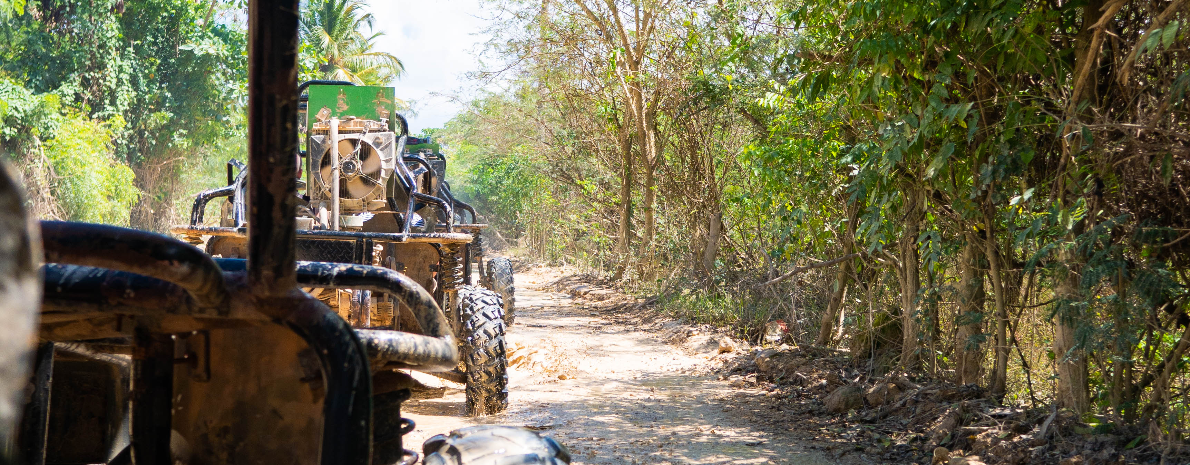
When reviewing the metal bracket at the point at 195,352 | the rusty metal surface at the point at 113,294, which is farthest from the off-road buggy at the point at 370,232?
the rusty metal surface at the point at 113,294

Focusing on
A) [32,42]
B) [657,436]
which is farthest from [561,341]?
[32,42]

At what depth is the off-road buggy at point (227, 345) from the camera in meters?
1.02

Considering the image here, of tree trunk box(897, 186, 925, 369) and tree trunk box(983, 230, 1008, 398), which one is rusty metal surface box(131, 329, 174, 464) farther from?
tree trunk box(897, 186, 925, 369)

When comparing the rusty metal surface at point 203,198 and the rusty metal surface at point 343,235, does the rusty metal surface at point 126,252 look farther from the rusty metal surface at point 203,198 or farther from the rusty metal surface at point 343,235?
the rusty metal surface at point 203,198

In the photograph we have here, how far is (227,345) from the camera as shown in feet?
5.10

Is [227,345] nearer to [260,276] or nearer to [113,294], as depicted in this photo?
[113,294]

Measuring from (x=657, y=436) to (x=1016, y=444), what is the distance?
2081 millimetres

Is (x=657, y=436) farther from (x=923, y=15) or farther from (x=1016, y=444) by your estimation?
(x=923, y=15)

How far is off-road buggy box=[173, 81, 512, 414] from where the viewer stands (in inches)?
221

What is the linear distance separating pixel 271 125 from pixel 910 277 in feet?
18.8

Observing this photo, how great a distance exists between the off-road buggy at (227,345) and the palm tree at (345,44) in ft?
98.9

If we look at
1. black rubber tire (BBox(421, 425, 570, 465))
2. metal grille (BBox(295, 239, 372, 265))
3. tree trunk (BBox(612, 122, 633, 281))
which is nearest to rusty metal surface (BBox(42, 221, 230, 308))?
black rubber tire (BBox(421, 425, 570, 465))

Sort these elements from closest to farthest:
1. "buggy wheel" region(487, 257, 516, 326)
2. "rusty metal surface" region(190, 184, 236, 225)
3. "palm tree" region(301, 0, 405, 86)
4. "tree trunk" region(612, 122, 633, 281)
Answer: "rusty metal surface" region(190, 184, 236, 225) → "buggy wheel" region(487, 257, 516, 326) → "tree trunk" region(612, 122, 633, 281) → "palm tree" region(301, 0, 405, 86)

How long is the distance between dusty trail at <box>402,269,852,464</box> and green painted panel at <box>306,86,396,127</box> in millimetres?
2091
